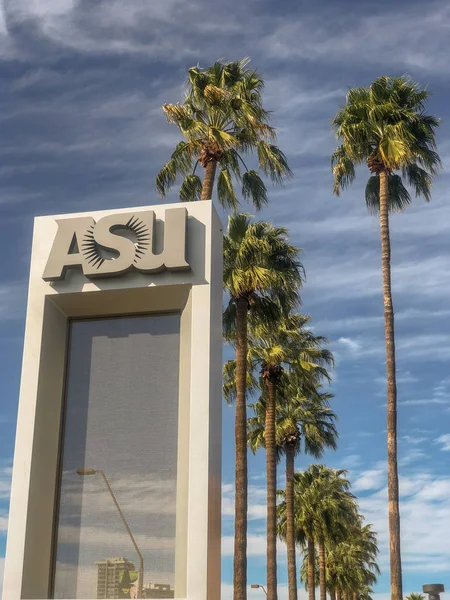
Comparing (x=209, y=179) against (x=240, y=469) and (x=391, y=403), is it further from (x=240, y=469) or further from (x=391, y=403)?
(x=240, y=469)

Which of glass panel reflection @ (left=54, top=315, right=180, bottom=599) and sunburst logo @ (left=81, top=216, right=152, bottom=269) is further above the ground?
sunburst logo @ (left=81, top=216, right=152, bottom=269)

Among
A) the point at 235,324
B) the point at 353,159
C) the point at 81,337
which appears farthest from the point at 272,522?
the point at 81,337

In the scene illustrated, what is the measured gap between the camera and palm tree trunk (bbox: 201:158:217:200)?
21984mm

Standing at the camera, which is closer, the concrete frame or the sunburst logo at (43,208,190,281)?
the concrete frame

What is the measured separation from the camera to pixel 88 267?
522 inches

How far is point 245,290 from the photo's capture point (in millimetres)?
25594

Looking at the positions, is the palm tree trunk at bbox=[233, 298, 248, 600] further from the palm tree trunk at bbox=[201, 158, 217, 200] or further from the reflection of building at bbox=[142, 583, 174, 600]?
the reflection of building at bbox=[142, 583, 174, 600]

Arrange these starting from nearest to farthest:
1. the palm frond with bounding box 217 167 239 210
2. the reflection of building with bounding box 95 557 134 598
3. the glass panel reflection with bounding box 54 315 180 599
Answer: the reflection of building with bounding box 95 557 134 598
the glass panel reflection with bounding box 54 315 180 599
the palm frond with bounding box 217 167 239 210

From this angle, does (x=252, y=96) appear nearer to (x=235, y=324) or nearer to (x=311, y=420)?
(x=235, y=324)

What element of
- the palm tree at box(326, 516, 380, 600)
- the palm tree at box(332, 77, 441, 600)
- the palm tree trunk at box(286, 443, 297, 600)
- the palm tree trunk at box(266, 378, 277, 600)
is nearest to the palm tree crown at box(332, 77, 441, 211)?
the palm tree at box(332, 77, 441, 600)

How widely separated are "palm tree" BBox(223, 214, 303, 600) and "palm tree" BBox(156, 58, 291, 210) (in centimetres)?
234

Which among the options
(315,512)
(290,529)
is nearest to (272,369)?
(290,529)

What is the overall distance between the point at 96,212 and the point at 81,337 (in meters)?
2.18

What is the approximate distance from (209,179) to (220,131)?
1.48 m
